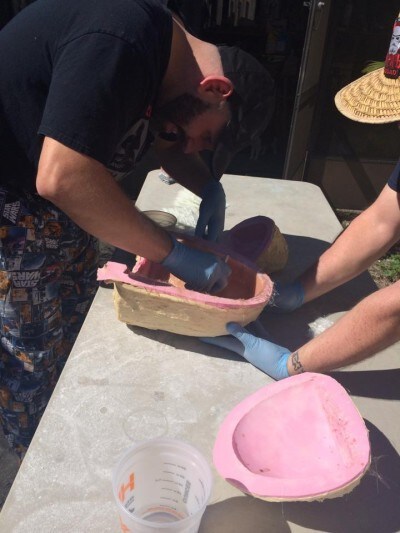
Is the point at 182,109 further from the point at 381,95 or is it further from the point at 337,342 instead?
the point at 337,342

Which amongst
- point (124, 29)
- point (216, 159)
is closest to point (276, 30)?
point (216, 159)

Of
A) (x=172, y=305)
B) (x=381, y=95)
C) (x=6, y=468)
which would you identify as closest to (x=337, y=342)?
(x=172, y=305)

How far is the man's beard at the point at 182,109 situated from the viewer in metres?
1.33

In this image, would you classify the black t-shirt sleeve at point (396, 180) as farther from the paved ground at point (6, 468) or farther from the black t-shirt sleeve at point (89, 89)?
the paved ground at point (6, 468)

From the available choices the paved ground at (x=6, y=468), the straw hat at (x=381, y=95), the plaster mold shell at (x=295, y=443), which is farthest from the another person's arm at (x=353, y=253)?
the paved ground at (x=6, y=468)

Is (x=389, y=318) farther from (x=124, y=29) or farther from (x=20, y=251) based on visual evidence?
(x=20, y=251)

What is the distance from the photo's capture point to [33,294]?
149 centimetres

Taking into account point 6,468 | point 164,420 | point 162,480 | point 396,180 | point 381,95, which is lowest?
point 6,468

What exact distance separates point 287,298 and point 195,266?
35 centimetres

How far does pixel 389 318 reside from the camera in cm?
119

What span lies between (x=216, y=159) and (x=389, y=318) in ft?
2.22

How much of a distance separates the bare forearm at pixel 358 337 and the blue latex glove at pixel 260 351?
31 millimetres

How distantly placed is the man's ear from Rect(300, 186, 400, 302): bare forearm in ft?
2.06

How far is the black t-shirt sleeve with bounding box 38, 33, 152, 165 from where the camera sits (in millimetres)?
1041
